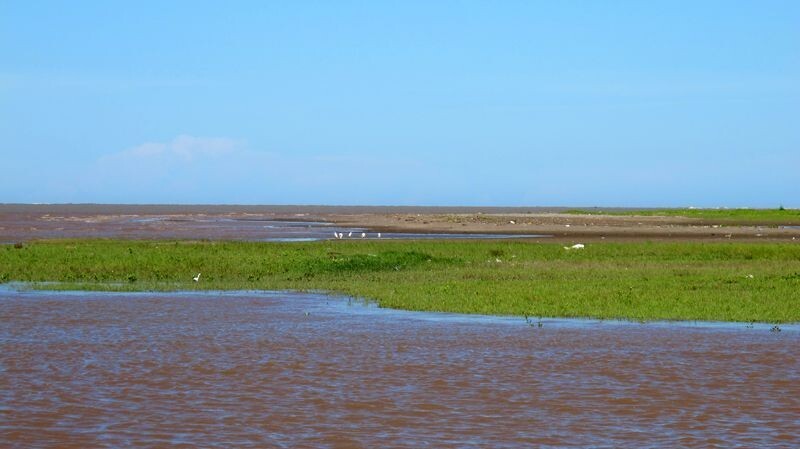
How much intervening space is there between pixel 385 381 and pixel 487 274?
49.8ft

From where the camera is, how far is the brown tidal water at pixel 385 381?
12.5 m

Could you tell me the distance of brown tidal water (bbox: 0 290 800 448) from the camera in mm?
12500

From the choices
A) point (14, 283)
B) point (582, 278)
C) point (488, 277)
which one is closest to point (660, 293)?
point (582, 278)

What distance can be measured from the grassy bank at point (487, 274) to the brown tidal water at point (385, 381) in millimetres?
1868

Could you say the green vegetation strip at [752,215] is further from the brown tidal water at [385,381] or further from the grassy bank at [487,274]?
the brown tidal water at [385,381]

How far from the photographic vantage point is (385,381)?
615 inches

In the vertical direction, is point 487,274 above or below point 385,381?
above

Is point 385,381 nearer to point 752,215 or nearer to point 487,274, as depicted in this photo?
point 487,274

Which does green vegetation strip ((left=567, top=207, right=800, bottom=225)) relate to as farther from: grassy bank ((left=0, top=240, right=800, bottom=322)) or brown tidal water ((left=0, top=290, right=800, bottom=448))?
brown tidal water ((left=0, top=290, right=800, bottom=448))

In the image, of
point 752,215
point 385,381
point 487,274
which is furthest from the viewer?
point 752,215

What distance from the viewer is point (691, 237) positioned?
54406mm

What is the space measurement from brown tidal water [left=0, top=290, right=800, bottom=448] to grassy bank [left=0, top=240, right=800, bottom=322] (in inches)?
73.5

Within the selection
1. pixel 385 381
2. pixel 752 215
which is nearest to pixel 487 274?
pixel 385 381

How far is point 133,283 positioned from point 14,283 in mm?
3141
